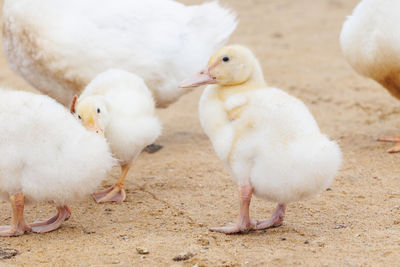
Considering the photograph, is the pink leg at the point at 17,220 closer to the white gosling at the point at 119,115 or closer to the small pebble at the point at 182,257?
the white gosling at the point at 119,115

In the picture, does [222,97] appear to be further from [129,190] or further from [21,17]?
[21,17]

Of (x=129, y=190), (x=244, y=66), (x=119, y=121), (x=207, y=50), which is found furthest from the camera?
(x=207, y=50)

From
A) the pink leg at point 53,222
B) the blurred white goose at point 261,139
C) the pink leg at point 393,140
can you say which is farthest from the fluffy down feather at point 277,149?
the pink leg at point 393,140

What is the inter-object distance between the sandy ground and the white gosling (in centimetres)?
39

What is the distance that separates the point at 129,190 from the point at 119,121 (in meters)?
0.81

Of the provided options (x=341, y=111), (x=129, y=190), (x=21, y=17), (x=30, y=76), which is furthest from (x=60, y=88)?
(x=341, y=111)

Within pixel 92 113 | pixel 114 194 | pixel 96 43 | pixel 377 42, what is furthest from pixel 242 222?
pixel 377 42

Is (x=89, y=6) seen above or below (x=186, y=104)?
above

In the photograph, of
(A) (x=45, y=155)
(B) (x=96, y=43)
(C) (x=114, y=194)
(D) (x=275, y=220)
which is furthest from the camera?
(B) (x=96, y=43)

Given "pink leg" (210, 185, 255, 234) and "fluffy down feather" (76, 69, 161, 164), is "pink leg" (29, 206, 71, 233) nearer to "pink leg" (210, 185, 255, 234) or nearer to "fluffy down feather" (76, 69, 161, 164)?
"fluffy down feather" (76, 69, 161, 164)

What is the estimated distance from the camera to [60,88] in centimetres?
554

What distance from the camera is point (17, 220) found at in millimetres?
3961

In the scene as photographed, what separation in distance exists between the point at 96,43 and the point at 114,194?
1317 mm

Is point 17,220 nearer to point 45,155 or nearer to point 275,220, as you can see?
point 45,155
